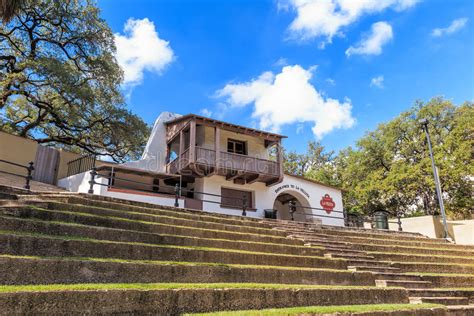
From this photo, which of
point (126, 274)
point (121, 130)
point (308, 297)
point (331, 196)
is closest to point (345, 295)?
point (308, 297)

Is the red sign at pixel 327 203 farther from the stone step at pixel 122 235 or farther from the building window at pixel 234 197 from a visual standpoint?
the stone step at pixel 122 235

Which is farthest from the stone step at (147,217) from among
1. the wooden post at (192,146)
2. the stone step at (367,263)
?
the wooden post at (192,146)

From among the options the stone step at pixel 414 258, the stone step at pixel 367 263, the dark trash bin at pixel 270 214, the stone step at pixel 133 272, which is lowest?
the stone step at pixel 133 272

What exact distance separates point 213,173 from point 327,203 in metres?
7.97

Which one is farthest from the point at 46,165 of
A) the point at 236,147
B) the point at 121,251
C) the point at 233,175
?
the point at 121,251

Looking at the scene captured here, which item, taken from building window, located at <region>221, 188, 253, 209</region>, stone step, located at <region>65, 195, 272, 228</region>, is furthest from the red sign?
stone step, located at <region>65, 195, 272, 228</region>

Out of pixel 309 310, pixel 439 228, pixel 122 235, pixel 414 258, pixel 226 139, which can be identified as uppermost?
pixel 226 139

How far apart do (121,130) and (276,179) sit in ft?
31.9

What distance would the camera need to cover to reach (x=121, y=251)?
516cm

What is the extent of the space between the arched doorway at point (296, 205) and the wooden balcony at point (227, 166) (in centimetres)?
239

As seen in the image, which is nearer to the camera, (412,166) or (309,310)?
(309,310)

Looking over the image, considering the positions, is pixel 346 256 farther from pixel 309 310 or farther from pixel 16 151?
pixel 16 151

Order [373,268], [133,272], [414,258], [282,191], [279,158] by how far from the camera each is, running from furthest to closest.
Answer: [282,191] < [279,158] < [414,258] < [373,268] < [133,272]

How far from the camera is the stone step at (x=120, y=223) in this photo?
18.5ft
